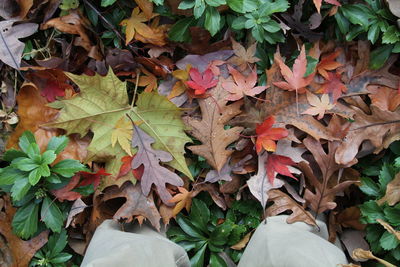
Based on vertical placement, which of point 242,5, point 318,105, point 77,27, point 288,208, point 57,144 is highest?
point 242,5

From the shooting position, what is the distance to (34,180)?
134cm

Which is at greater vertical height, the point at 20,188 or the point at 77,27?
the point at 77,27

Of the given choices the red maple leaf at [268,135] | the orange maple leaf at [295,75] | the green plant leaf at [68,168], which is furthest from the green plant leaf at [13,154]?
the orange maple leaf at [295,75]

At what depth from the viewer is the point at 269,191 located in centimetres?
142

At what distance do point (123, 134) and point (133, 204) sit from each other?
0.25m

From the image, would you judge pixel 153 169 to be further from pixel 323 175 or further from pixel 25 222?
pixel 323 175

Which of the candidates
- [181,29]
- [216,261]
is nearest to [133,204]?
[216,261]

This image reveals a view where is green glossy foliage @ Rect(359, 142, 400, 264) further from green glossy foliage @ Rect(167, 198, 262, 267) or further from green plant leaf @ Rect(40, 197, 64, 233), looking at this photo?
green plant leaf @ Rect(40, 197, 64, 233)

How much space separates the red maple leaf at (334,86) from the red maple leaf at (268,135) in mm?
243

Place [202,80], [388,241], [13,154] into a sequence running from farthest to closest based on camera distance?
1. [202,80]
2. [13,154]
3. [388,241]

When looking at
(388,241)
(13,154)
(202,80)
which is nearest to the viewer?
(388,241)

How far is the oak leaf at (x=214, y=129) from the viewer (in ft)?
4.80

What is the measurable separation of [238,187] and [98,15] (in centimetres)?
85

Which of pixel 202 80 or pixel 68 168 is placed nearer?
pixel 68 168
